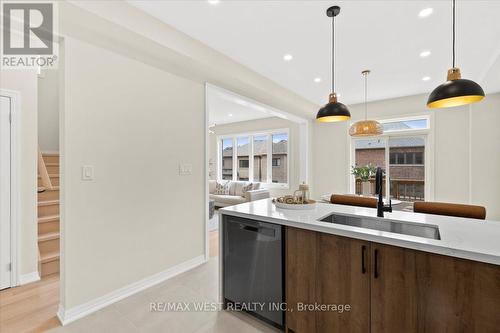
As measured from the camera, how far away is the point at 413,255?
1249mm

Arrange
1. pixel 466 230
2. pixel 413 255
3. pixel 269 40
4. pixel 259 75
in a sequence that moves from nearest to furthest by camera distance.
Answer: pixel 413 255, pixel 466 230, pixel 269 40, pixel 259 75

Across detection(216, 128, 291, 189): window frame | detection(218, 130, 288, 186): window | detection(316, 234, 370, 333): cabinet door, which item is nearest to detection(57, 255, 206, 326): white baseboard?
detection(316, 234, 370, 333): cabinet door

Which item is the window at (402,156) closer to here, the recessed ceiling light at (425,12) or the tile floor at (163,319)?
the recessed ceiling light at (425,12)

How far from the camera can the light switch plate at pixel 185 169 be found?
2922mm

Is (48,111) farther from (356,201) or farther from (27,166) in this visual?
(356,201)

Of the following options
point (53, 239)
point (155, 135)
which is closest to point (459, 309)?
point (155, 135)

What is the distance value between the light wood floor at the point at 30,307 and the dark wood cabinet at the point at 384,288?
6.72 ft

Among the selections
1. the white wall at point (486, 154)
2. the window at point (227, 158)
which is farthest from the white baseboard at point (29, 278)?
the white wall at point (486, 154)

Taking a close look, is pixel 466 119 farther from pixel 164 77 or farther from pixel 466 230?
pixel 164 77

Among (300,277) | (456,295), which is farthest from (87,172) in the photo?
(456,295)

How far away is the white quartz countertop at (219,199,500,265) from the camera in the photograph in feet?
3.71

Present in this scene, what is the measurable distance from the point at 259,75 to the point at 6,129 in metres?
3.12

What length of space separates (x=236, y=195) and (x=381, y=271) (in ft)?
18.5

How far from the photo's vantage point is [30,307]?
211cm
